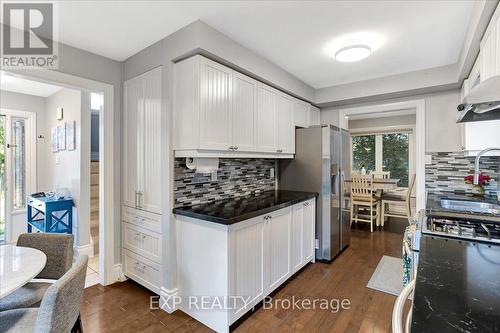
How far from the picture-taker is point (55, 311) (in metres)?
1.06

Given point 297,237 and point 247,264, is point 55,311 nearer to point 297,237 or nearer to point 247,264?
point 247,264

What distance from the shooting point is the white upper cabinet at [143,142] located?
Result: 7.35 ft

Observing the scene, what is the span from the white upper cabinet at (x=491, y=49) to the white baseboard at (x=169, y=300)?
2.80 metres

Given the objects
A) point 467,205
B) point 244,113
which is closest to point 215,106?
point 244,113

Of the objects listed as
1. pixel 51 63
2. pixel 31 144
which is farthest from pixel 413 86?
pixel 31 144

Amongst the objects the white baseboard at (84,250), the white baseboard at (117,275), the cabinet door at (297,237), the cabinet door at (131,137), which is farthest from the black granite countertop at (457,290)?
the white baseboard at (84,250)

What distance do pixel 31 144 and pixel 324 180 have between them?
4.62 m

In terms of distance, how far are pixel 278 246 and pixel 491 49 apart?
218cm

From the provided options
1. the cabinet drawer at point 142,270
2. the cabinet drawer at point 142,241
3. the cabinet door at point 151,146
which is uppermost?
the cabinet door at point 151,146

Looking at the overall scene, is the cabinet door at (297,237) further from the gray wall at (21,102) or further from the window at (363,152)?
the gray wall at (21,102)

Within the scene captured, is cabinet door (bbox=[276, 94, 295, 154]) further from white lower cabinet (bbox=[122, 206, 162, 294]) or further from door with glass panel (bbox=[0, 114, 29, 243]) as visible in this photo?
door with glass panel (bbox=[0, 114, 29, 243])

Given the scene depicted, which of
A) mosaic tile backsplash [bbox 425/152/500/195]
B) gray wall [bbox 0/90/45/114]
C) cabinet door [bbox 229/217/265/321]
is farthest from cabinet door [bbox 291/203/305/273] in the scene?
gray wall [bbox 0/90/45/114]

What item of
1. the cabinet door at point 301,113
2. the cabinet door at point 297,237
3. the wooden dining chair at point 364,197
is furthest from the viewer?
the wooden dining chair at point 364,197

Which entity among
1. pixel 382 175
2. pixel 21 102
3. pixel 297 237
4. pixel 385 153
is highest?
pixel 21 102
